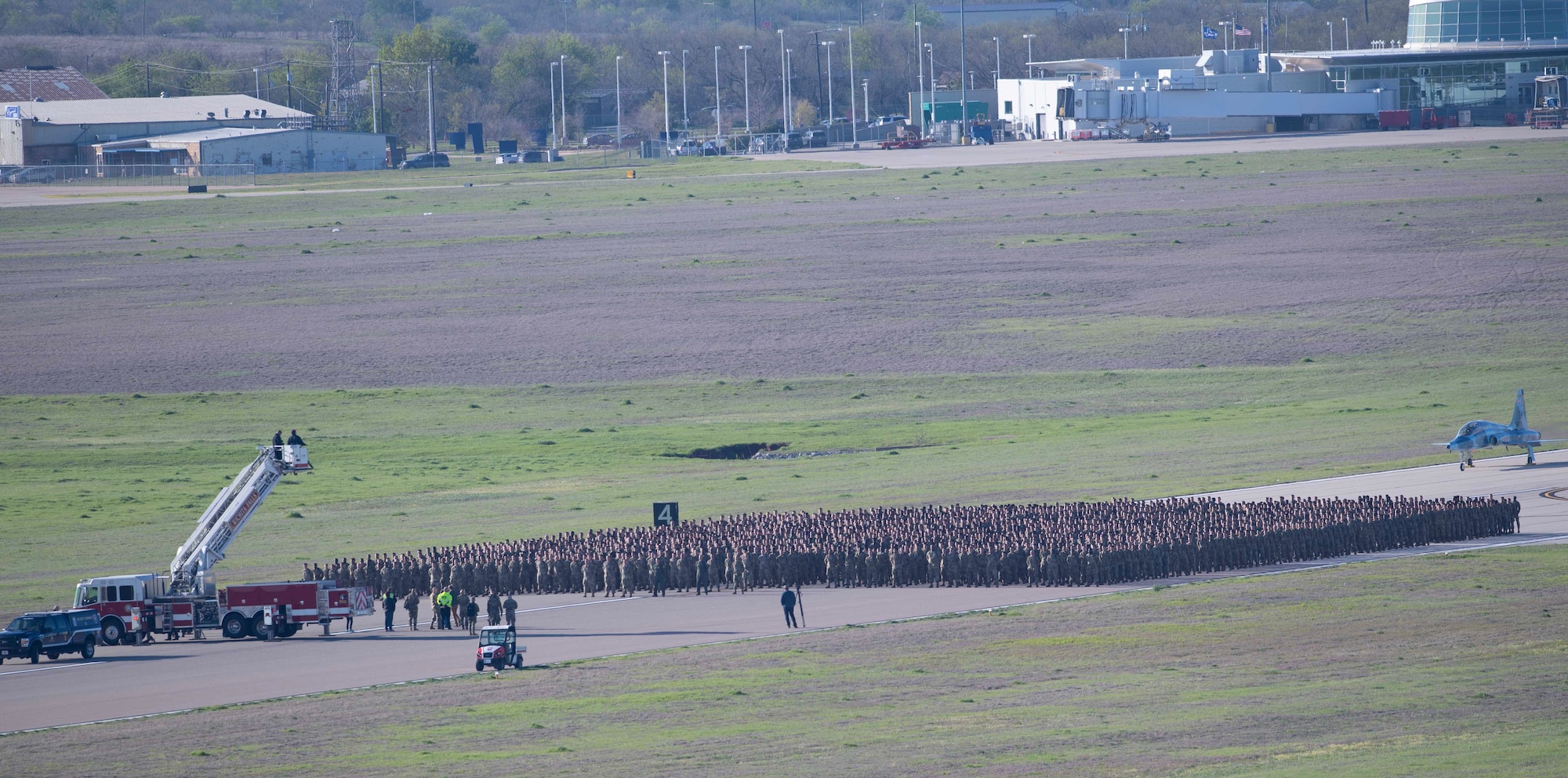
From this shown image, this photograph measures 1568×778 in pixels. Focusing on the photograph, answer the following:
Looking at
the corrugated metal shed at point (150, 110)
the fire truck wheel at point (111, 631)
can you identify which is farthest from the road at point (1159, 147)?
the fire truck wheel at point (111, 631)

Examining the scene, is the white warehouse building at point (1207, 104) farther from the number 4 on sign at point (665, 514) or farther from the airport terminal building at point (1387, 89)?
the number 4 on sign at point (665, 514)

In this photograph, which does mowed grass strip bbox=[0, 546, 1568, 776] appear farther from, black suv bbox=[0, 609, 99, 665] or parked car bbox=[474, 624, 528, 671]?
black suv bbox=[0, 609, 99, 665]

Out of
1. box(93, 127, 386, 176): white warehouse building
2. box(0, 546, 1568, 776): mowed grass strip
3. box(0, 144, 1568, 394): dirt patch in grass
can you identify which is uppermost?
box(93, 127, 386, 176): white warehouse building

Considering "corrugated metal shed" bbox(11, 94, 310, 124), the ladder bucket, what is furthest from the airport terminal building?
the ladder bucket

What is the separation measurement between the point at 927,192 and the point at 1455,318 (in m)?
36.7

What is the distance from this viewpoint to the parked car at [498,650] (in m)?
26.6

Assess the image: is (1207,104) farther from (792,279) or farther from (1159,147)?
(792,279)

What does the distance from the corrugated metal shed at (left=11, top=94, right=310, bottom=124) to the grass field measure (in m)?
34.5

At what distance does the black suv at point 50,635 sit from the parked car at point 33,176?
95.1 m

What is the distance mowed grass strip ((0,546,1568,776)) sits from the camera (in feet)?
66.1

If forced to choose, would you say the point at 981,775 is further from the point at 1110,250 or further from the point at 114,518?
the point at 1110,250

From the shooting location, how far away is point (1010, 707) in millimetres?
23500

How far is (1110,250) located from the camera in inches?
3083

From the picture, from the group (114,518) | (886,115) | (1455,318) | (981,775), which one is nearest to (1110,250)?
(1455,318)
